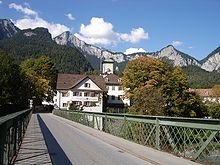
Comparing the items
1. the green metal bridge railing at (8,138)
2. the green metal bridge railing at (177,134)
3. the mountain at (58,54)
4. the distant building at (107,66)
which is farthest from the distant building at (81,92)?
the mountain at (58,54)

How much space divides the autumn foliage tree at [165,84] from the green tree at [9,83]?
19209mm

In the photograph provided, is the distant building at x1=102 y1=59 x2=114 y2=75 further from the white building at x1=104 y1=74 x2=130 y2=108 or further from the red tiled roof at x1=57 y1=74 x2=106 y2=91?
the red tiled roof at x1=57 y1=74 x2=106 y2=91

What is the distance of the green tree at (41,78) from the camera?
82.5 m

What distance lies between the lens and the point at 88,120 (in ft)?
100

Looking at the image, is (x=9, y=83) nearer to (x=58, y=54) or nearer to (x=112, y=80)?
(x=112, y=80)

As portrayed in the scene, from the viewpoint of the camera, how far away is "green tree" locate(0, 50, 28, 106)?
207 feet

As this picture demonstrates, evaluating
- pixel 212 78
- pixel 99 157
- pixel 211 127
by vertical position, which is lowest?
pixel 99 157

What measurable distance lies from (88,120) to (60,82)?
61.8m

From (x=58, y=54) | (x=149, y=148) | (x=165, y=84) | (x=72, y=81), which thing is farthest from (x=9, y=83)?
(x=58, y=54)

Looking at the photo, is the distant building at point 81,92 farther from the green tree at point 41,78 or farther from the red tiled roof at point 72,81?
the green tree at point 41,78

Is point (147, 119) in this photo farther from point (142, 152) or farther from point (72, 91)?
point (72, 91)

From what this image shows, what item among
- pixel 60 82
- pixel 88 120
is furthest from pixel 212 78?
pixel 88 120

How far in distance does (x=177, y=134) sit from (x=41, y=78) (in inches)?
3061

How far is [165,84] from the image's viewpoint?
6075 cm
